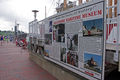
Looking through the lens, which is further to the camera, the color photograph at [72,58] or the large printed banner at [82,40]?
the color photograph at [72,58]

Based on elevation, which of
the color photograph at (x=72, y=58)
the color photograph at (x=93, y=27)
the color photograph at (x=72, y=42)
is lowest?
the color photograph at (x=72, y=58)

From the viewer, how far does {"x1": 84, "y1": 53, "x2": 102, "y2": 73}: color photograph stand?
2727mm

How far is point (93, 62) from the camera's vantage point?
290 cm

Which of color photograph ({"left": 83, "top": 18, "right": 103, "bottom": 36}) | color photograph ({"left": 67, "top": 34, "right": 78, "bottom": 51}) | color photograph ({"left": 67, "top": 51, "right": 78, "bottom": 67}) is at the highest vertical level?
color photograph ({"left": 83, "top": 18, "right": 103, "bottom": 36})

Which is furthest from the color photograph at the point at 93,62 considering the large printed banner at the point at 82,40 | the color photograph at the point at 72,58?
the color photograph at the point at 72,58

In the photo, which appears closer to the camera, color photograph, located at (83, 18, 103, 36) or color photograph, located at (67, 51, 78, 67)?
color photograph, located at (83, 18, 103, 36)

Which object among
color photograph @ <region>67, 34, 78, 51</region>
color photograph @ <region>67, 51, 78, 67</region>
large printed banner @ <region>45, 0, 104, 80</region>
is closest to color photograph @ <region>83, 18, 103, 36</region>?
large printed banner @ <region>45, 0, 104, 80</region>

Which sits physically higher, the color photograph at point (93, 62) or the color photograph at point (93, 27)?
the color photograph at point (93, 27)

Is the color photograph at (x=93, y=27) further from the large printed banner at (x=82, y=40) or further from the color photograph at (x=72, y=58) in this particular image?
the color photograph at (x=72, y=58)

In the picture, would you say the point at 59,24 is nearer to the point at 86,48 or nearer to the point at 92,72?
the point at 86,48

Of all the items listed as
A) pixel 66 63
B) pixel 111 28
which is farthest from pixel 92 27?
pixel 66 63

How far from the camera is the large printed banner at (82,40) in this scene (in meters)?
2.75

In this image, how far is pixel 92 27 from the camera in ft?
9.59

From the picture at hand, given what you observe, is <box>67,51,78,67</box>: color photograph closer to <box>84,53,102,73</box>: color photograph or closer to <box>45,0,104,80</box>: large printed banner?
<box>45,0,104,80</box>: large printed banner
